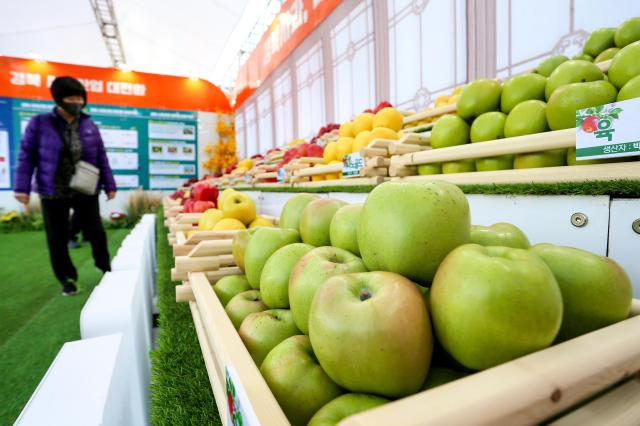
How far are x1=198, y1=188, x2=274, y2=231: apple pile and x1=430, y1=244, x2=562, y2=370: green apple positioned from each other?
121 centimetres

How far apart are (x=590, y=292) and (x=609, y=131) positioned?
1.67 feet

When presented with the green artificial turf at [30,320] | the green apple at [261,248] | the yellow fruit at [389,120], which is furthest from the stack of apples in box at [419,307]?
the yellow fruit at [389,120]

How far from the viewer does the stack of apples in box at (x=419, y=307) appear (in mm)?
355

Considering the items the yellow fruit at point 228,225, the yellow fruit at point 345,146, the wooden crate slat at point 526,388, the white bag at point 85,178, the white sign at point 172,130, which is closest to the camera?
the wooden crate slat at point 526,388

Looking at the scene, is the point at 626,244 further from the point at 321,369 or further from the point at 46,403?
the point at 46,403

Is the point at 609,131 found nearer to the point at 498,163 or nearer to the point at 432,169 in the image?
the point at 498,163

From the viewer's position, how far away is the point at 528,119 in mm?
1057

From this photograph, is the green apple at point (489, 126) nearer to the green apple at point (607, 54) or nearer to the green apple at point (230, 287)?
the green apple at point (607, 54)

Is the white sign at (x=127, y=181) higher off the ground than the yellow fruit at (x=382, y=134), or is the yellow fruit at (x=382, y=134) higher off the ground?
the white sign at (x=127, y=181)

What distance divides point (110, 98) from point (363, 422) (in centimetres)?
983

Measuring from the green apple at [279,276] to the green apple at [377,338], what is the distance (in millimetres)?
249

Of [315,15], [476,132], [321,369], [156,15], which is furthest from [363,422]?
[156,15]

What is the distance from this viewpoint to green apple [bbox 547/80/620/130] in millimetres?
908

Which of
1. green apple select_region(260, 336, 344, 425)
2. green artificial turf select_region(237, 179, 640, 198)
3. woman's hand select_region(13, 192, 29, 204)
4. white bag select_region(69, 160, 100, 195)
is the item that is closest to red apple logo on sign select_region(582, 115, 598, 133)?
green artificial turf select_region(237, 179, 640, 198)
